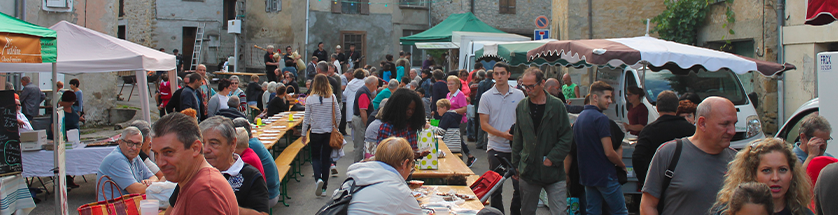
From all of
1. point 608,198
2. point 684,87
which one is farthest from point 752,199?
point 684,87

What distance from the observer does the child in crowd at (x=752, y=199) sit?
259cm

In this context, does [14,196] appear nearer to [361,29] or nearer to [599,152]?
[599,152]

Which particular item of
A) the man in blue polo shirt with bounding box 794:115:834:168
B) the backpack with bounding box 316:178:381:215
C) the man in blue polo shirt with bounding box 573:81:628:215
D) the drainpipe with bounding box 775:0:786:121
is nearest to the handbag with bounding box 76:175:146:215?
the backpack with bounding box 316:178:381:215

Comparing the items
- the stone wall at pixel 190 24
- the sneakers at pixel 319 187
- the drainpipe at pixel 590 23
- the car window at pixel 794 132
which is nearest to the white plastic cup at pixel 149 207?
the sneakers at pixel 319 187

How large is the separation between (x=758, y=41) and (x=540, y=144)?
11.0 meters

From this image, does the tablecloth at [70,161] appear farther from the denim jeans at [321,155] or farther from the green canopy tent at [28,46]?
the denim jeans at [321,155]

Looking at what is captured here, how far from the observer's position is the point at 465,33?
1866 centimetres

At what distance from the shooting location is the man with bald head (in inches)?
120

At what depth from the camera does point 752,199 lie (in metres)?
2.60

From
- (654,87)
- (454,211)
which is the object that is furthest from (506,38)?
(454,211)

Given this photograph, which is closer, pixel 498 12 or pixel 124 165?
pixel 124 165

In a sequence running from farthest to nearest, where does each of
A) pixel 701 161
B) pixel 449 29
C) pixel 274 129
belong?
pixel 449 29 < pixel 274 129 < pixel 701 161

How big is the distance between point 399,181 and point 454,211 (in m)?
1.17

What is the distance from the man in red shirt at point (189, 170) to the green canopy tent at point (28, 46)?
3.31 m
